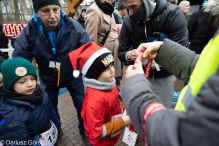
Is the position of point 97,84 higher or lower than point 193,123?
lower

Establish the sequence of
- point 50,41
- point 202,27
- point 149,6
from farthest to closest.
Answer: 1. point 202,27
2. point 50,41
3. point 149,6

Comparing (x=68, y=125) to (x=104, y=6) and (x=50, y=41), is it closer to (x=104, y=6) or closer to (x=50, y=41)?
(x=50, y=41)

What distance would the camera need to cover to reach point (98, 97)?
1470 millimetres

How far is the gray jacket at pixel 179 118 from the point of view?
0.39m

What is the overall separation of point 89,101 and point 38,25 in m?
1.37

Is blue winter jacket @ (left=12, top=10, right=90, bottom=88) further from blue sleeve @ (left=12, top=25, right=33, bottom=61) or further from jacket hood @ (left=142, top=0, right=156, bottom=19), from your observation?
jacket hood @ (left=142, top=0, right=156, bottom=19)

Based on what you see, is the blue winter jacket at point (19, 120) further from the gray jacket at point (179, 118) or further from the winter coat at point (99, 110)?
the gray jacket at point (179, 118)

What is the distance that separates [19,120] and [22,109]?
0.11m

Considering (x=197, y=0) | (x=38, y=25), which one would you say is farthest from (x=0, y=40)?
(x=197, y=0)

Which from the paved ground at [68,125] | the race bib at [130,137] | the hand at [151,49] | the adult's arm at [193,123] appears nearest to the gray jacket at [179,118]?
the adult's arm at [193,123]

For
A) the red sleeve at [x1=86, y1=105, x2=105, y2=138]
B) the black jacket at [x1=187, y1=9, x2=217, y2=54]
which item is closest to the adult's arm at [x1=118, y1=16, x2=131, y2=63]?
the red sleeve at [x1=86, y1=105, x2=105, y2=138]

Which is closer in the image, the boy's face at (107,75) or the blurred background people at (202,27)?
the boy's face at (107,75)

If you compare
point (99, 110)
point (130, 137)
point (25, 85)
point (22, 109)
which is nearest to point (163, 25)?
point (99, 110)

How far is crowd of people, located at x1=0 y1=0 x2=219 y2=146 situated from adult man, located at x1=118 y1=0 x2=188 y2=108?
0.04 ft
